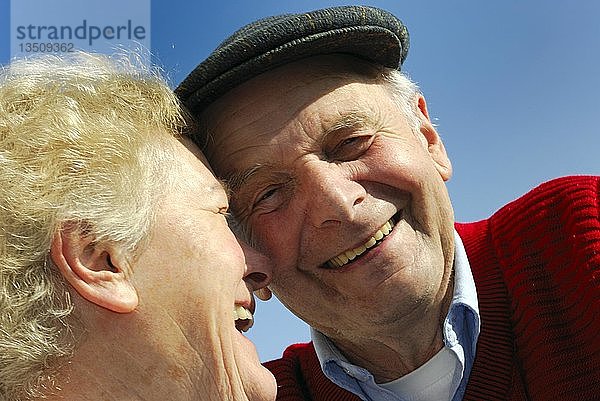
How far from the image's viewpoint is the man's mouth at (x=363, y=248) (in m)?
2.42

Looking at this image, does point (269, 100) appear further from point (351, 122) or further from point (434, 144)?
point (434, 144)

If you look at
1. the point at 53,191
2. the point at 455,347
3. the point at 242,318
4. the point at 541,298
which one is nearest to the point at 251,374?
the point at 242,318

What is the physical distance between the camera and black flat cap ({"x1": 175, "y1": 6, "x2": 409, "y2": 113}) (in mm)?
2322

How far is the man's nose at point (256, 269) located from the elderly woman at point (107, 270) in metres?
0.23

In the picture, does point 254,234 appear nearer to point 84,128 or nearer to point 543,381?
point 84,128

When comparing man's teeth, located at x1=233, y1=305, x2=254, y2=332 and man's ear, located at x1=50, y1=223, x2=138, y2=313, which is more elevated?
man's ear, located at x1=50, y1=223, x2=138, y2=313

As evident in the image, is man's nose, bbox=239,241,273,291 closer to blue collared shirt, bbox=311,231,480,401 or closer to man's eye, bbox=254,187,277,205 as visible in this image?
man's eye, bbox=254,187,277,205

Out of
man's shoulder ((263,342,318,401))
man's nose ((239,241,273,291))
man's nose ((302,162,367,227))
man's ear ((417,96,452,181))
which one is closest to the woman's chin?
man's nose ((239,241,273,291))

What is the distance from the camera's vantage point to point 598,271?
232cm

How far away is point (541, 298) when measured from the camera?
245 cm

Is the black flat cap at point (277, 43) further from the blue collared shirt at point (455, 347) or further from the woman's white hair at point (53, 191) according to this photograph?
the blue collared shirt at point (455, 347)

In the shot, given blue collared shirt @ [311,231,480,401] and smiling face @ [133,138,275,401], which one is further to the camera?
blue collared shirt @ [311,231,480,401]

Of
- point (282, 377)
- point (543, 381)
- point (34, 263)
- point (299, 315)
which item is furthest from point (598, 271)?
point (34, 263)

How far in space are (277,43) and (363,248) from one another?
0.62 meters
